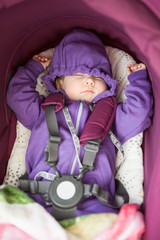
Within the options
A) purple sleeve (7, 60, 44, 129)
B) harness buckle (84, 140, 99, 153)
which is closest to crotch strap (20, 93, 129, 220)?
harness buckle (84, 140, 99, 153)

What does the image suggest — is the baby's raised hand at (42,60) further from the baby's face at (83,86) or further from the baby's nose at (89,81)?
the baby's nose at (89,81)

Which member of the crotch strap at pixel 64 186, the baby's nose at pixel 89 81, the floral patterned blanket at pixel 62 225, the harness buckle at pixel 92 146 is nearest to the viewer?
the floral patterned blanket at pixel 62 225

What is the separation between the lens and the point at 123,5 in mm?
899

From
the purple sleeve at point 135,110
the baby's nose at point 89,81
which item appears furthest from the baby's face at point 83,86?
the purple sleeve at point 135,110

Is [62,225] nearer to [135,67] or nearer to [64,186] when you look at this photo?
[64,186]

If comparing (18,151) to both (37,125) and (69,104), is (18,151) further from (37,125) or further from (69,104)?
(69,104)

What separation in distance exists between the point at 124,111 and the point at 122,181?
0.33 meters

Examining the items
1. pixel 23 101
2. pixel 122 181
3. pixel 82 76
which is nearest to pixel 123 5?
pixel 82 76

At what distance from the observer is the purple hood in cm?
142

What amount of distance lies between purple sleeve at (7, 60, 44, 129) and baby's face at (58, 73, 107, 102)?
16cm

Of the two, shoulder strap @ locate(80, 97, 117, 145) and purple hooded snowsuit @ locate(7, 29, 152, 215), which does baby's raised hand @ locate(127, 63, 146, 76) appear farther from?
shoulder strap @ locate(80, 97, 117, 145)

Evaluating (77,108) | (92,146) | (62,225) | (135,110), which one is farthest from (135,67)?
(62,225)

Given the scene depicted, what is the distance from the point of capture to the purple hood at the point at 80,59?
142 cm

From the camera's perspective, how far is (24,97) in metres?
1.36
